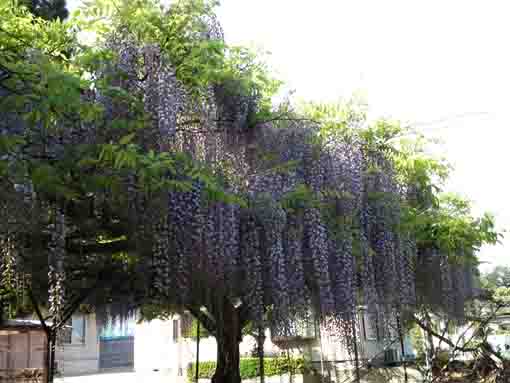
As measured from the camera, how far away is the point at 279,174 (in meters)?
5.82

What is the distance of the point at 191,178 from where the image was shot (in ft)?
15.5

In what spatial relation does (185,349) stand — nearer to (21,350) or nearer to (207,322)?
(21,350)

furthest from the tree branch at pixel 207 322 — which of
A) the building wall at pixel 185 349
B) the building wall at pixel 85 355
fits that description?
the building wall at pixel 85 355

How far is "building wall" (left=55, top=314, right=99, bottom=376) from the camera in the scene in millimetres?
21828

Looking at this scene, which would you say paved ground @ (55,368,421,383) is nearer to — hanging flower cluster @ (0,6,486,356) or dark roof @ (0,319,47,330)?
dark roof @ (0,319,47,330)

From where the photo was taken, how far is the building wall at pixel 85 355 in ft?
71.6

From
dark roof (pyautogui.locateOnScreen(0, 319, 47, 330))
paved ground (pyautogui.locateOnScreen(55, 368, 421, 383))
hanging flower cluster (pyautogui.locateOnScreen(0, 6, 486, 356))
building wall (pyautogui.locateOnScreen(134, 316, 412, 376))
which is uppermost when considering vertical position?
hanging flower cluster (pyautogui.locateOnScreen(0, 6, 486, 356))

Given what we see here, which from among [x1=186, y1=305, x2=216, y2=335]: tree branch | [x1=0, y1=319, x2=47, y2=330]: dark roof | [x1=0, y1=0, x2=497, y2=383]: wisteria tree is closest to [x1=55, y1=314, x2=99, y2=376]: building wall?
[x1=0, y1=319, x2=47, y2=330]: dark roof

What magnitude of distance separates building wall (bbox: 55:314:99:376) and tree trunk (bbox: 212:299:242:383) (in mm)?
13729

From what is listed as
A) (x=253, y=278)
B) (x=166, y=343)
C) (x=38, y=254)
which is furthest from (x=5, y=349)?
(x=253, y=278)

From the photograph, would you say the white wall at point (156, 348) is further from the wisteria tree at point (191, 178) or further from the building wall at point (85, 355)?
the wisteria tree at point (191, 178)

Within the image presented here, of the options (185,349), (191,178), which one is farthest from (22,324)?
(191,178)

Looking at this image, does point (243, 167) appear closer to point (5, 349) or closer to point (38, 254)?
point (38, 254)

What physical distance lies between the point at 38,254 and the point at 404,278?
4263 millimetres
